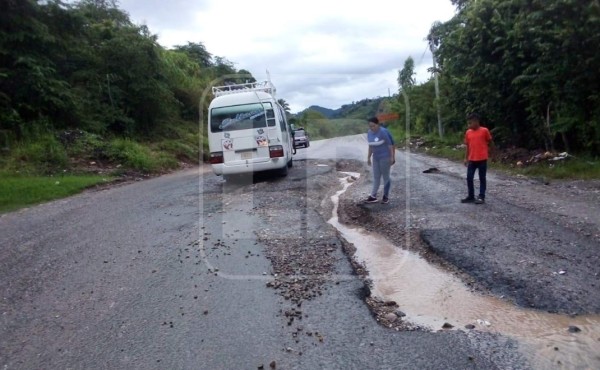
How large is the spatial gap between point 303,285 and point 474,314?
1.65 m

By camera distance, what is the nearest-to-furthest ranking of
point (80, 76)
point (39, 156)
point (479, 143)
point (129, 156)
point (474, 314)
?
point (474, 314) → point (479, 143) → point (39, 156) → point (129, 156) → point (80, 76)

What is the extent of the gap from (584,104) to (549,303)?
10.7 meters

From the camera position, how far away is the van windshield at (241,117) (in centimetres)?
1259

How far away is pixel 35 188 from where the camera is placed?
1326cm

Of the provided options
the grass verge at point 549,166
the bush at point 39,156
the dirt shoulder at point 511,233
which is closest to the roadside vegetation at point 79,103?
the bush at point 39,156

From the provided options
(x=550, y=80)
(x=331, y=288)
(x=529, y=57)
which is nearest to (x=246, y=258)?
Answer: (x=331, y=288)

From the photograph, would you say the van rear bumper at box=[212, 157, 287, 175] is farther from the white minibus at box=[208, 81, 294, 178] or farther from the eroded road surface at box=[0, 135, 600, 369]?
the eroded road surface at box=[0, 135, 600, 369]

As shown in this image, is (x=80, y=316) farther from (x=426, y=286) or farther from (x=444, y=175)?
(x=444, y=175)

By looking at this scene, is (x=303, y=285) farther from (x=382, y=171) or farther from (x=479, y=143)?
(x=479, y=143)

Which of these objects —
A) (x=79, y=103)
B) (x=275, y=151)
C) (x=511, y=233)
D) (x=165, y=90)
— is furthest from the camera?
(x=165, y=90)

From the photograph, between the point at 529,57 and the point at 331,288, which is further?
the point at 529,57

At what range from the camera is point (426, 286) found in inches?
197

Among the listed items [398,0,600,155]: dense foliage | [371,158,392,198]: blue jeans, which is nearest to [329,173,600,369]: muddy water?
[371,158,392,198]: blue jeans

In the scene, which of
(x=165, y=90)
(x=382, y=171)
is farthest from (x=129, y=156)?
(x=382, y=171)
